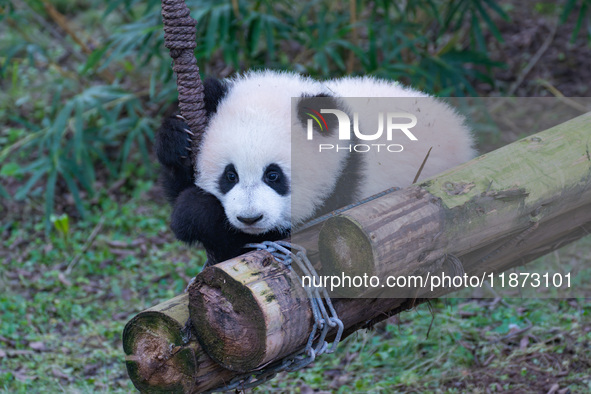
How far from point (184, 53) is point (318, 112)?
52 centimetres

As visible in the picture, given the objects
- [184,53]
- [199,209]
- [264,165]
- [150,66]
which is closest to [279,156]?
[264,165]

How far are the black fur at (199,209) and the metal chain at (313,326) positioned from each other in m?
0.41

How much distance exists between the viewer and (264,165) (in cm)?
224

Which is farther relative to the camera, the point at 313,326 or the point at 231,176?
the point at 231,176

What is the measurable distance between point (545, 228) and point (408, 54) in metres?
3.75

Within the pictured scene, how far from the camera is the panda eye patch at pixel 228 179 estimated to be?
228 cm

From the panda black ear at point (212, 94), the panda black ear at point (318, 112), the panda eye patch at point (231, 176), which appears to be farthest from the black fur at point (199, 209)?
the panda black ear at point (318, 112)

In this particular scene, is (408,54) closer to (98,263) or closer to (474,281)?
(98,263)

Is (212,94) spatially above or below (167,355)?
above

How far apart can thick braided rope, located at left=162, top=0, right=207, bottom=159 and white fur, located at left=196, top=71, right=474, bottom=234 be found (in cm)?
11

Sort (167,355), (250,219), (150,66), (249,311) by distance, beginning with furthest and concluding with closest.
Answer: (150,66) < (250,219) < (167,355) < (249,311)

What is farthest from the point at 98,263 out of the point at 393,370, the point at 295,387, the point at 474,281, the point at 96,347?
the point at 474,281

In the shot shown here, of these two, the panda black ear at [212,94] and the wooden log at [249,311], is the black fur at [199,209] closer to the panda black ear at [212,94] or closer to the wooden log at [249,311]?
the panda black ear at [212,94]

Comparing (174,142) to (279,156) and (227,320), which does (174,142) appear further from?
(227,320)
